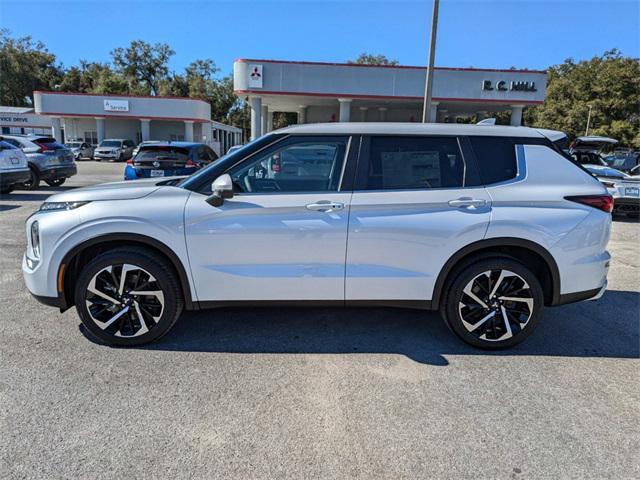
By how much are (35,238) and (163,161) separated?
6.68 m

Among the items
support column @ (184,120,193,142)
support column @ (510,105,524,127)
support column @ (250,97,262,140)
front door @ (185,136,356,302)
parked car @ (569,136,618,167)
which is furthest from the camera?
support column @ (184,120,193,142)

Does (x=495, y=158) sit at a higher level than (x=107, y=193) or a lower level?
higher

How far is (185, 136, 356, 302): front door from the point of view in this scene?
11.3 ft

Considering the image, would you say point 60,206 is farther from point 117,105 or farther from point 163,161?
point 117,105

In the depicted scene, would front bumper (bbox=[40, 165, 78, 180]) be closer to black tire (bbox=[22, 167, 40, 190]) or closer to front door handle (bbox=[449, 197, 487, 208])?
black tire (bbox=[22, 167, 40, 190])

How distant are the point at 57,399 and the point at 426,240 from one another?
9.38 ft

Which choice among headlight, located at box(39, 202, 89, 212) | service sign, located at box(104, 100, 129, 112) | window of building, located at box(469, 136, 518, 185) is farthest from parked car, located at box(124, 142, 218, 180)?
service sign, located at box(104, 100, 129, 112)

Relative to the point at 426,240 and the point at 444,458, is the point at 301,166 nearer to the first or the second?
the point at 426,240

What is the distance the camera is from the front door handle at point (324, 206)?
344cm

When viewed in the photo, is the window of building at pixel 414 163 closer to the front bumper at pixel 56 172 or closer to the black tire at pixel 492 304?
the black tire at pixel 492 304

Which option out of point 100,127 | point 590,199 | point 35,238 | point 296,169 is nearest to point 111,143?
point 100,127

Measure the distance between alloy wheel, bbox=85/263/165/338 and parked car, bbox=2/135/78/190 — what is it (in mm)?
11354

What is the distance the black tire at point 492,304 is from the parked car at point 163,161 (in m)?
7.44

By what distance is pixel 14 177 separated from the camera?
37.4 feet
